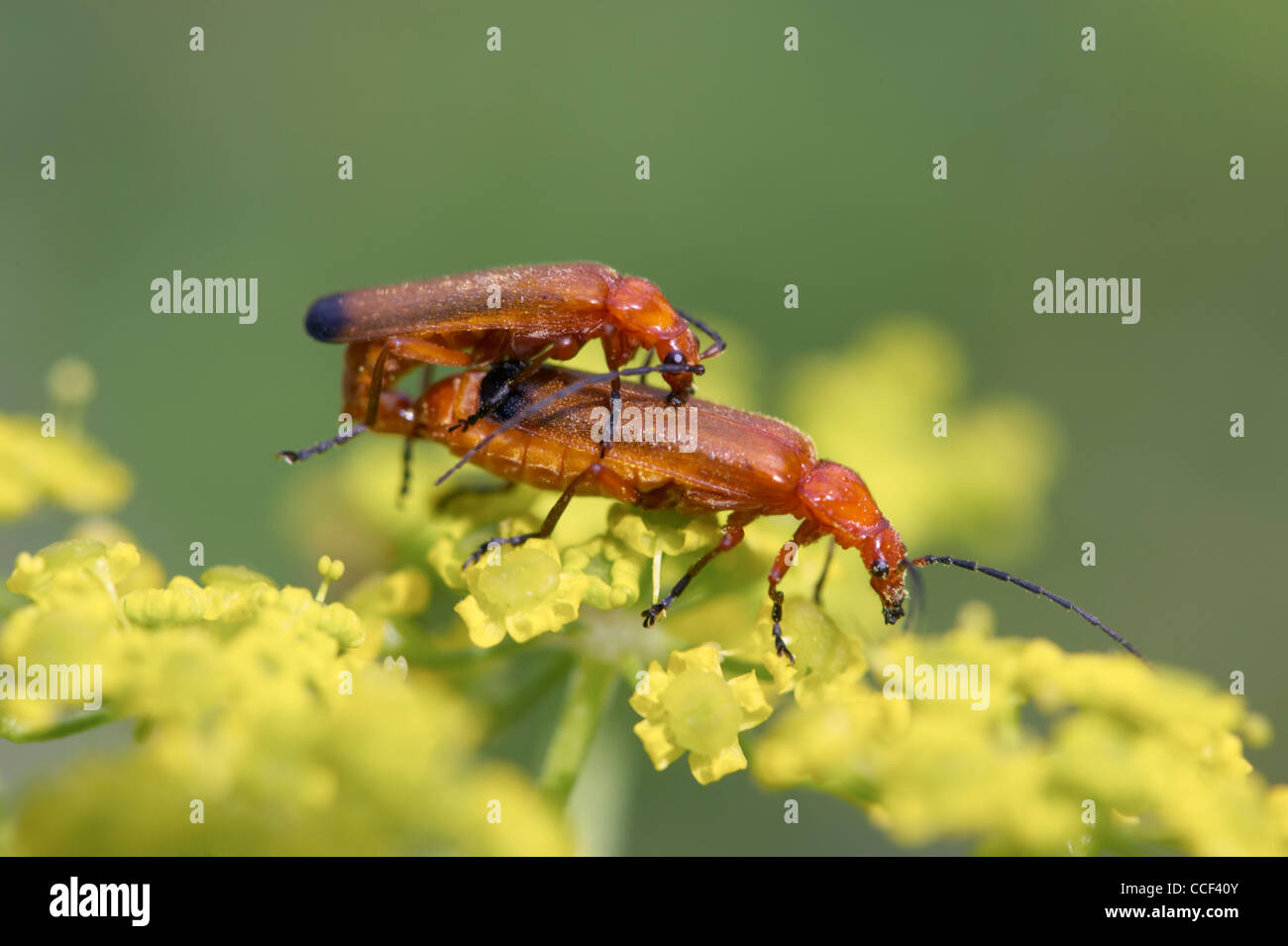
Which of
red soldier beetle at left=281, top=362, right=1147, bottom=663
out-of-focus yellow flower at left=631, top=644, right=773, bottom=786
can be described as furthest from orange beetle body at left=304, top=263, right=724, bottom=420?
out-of-focus yellow flower at left=631, top=644, right=773, bottom=786

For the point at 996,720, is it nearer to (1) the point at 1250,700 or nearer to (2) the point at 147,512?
(1) the point at 1250,700

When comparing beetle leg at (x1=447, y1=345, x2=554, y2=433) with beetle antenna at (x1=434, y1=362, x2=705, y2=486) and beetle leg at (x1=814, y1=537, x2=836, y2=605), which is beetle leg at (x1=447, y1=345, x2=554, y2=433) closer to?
beetle antenna at (x1=434, y1=362, x2=705, y2=486)

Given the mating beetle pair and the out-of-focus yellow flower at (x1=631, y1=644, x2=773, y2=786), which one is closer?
the out-of-focus yellow flower at (x1=631, y1=644, x2=773, y2=786)

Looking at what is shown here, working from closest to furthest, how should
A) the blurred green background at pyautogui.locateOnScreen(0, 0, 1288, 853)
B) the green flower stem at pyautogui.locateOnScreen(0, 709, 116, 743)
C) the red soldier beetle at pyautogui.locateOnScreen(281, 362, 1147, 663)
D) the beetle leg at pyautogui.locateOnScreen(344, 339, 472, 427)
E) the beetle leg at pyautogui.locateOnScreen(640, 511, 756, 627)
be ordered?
1. the green flower stem at pyautogui.locateOnScreen(0, 709, 116, 743)
2. the beetle leg at pyautogui.locateOnScreen(640, 511, 756, 627)
3. the red soldier beetle at pyautogui.locateOnScreen(281, 362, 1147, 663)
4. the beetle leg at pyautogui.locateOnScreen(344, 339, 472, 427)
5. the blurred green background at pyautogui.locateOnScreen(0, 0, 1288, 853)

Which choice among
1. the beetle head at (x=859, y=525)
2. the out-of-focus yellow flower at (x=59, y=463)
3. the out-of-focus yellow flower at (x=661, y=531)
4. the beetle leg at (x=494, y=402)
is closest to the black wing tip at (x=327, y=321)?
the beetle leg at (x=494, y=402)

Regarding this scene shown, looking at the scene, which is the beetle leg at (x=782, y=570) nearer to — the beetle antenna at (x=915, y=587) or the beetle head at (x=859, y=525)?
the beetle head at (x=859, y=525)
